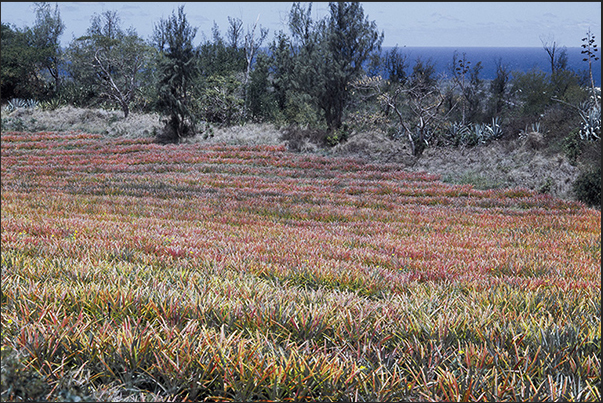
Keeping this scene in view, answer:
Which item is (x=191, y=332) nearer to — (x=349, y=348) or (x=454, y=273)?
(x=349, y=348)

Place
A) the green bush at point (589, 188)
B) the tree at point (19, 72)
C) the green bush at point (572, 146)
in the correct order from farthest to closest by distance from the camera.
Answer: the tree at point (19, 72)
the green bush at point (572, 146)
the green bush at point (589, 188)

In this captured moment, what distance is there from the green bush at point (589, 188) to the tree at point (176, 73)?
26.1 meters

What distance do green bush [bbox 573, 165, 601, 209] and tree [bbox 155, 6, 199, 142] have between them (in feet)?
85.8

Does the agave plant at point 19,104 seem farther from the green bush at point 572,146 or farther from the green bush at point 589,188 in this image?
the green bush at point 589,188

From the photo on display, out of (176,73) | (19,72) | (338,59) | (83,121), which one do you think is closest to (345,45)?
(338,59)

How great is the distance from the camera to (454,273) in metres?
5.01

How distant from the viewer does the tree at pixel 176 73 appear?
31.3m

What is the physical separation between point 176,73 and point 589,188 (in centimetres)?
2759

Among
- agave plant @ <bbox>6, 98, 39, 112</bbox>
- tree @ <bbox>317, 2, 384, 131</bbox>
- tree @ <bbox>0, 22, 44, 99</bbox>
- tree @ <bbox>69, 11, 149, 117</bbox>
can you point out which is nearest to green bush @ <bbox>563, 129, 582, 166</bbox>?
tree @ <bbox>317, 2, 384, 131</bbox>

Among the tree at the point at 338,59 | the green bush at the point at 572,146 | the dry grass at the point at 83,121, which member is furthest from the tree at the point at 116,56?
the green bush at the point at 572,146

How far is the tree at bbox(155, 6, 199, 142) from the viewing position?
31.3 m

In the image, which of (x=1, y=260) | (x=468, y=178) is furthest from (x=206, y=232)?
(x=468, y=178)

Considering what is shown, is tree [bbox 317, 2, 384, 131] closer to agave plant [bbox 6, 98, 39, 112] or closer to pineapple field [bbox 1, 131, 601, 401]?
pineapple field [bbox 1, 131, 601, 401]

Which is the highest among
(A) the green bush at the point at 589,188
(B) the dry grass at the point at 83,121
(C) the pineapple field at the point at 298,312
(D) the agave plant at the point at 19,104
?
(D) the agave plant at the point at 19,104
